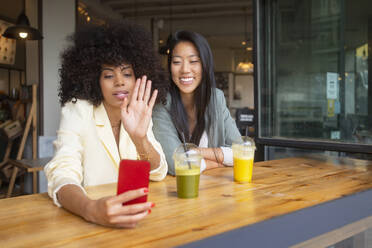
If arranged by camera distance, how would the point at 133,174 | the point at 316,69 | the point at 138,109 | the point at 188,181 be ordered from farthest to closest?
the point at 316,69
the point at 138,109
the point at 188,181
the point at 133,174

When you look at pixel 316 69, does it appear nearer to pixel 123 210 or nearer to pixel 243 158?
pixel 243 158

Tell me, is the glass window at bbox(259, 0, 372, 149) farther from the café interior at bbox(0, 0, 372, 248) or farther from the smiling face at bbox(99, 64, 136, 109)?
the smiling face at bbox(99, 64, 136, 109)

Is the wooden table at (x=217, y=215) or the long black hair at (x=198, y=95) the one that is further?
the long black hair at (x=198, y=95)

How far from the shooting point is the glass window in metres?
2.28

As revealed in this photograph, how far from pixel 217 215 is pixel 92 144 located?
2.21 feet

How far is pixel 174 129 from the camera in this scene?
183 cm

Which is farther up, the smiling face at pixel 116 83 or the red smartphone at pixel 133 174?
the smiling face at pixel 116 83

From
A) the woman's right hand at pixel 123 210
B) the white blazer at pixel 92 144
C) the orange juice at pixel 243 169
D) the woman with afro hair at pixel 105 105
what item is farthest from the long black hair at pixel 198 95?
the woman's right hand at pixel 123 210

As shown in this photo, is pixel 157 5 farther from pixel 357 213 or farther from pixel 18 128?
pixel 357 213

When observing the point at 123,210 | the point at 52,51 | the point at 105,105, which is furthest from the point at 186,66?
the point at 52,51

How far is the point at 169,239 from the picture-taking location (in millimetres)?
744

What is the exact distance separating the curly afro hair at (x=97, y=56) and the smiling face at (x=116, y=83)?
3 centimetres

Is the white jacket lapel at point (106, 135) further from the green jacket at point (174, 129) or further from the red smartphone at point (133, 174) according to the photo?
the red smartphone at point (133, 174)

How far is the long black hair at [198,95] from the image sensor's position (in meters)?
1.86
